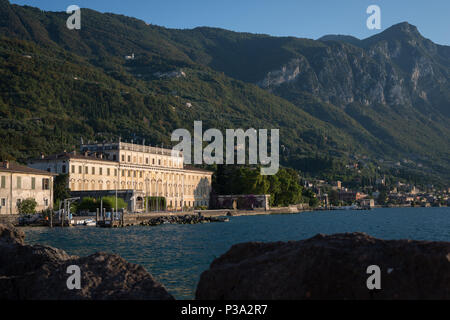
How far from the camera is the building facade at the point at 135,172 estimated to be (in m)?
97.8

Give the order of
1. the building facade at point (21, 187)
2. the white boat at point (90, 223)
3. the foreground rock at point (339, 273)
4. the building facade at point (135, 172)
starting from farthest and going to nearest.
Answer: the building facade at point (135, 172)
the white boat at point (90, 223)
the building facade at point (21, 187)
the foreground rock at point (339, 273)

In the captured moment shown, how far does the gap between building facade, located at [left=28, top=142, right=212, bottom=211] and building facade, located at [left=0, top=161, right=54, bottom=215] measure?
56.3 feet

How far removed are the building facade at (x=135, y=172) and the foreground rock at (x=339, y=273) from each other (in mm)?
88842

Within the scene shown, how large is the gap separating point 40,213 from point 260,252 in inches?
2659

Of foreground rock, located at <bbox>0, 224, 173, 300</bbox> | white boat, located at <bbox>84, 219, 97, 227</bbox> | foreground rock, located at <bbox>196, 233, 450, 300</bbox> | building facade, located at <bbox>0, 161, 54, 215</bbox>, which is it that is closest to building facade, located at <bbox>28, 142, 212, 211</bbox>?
building facade, located at <bbox>0, 161, 54, 215</bbox>

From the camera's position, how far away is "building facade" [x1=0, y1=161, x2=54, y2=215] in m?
69.9

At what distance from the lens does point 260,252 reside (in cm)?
1159

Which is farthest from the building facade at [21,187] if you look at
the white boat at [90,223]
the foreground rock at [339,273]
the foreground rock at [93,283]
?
the foreground rock at [339,273]

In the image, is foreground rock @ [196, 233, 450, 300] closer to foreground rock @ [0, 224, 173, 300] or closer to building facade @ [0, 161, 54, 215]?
foreground rock @ [0, 224, 173, 300]

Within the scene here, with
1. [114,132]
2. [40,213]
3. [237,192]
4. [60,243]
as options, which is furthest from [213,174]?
[60,243]

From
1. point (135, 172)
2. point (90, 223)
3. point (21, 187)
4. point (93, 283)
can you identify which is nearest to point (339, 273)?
point (93, 283)

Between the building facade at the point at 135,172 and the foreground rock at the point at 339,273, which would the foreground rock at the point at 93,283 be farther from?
the building facade at the point at 135,172
